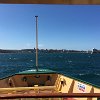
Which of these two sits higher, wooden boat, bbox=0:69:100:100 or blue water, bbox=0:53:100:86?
wooden boat, bbox=0:69:100:100

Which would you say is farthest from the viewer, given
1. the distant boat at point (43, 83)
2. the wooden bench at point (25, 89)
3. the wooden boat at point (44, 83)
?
the wooden boat at point (44, 83)

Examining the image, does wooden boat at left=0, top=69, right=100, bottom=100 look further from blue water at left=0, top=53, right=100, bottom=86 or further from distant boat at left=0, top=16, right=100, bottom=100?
blue water at left=0, top=53, right=100, bottom=86

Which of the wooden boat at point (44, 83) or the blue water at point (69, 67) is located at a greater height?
the wooden boat at point (44, 83)

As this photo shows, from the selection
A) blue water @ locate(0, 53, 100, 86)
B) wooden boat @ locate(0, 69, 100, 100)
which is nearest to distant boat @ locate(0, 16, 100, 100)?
wooden boat @ locate(0, 69, 100, 100)

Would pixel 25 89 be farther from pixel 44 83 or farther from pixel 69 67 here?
pixel 69 67

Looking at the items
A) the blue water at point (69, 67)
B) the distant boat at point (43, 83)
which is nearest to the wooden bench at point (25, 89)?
the distant boat at point (43, 83)

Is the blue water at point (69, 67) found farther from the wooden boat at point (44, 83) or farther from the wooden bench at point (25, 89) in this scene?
the wooden bench at point (25, 89)

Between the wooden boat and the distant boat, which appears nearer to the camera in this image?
the distant boat

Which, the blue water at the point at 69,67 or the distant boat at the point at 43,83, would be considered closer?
the distant boat at the point at 43,83

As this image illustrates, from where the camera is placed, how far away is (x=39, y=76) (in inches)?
595

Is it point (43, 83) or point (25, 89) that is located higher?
point (25, 89)

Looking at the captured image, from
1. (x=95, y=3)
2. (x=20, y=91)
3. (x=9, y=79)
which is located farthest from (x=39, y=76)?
(x=95, y=3)

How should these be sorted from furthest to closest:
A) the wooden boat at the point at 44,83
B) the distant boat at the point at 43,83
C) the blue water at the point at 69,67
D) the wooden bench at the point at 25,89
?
the blue water at the point at 69,67, the wooden boat at the point at 44,83, the distant boat at the point at 43,83, the wooden bench at the point at 25,89

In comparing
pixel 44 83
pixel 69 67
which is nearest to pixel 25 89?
pixel 44 83
